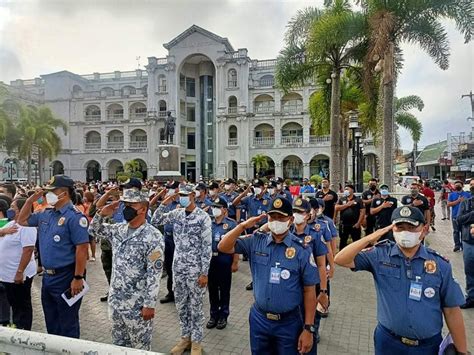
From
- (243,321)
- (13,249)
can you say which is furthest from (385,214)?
(13,249)

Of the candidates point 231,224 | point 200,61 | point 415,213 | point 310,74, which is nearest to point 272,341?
point 415,213

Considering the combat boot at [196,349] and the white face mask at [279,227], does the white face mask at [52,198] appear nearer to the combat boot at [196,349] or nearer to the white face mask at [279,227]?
the combat boot at [196,349]

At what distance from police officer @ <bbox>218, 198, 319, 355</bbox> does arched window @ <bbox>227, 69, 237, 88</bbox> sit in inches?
1636

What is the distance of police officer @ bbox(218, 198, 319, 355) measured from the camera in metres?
2.87

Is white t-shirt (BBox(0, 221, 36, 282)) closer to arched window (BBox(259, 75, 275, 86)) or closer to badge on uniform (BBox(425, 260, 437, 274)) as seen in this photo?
badge on uniform (BBox(425, 260, 437, 274))

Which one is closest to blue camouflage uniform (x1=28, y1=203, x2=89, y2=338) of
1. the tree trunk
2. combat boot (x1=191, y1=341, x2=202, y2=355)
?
combat boot (x1=191, y1=341, x2=202, y2=355)

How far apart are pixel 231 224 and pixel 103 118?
4687cm

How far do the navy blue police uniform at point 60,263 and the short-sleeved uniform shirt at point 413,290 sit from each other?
3.04 meters

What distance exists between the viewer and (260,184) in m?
10.1

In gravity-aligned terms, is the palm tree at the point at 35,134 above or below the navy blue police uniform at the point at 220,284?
above

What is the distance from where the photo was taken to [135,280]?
→ 3295mm

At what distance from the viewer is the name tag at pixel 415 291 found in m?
2.55

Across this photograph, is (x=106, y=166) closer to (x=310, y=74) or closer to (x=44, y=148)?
(x=44, y=148)

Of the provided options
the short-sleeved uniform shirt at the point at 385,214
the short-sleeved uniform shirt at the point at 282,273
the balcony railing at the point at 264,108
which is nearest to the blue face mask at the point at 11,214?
the short-sleeved uniform shirt at the point at 282,273
